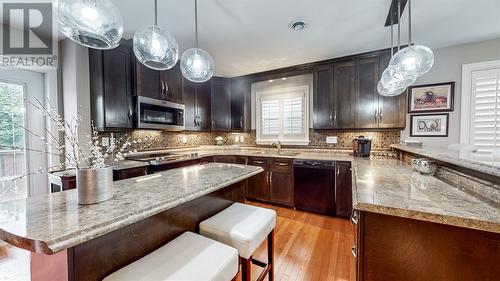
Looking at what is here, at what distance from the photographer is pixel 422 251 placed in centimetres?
93

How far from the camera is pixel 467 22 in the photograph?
2205 millimetres

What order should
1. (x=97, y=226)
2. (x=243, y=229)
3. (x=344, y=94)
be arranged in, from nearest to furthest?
1. (x=97, y=226)
2. (x=243, y=229)
3. (x=344, y=94)

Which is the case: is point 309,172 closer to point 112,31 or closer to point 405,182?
point 405,182

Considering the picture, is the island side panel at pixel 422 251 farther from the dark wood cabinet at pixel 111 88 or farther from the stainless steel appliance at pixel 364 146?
the dark wood cabinet at pixel 111 88

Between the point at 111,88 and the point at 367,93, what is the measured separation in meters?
3.61

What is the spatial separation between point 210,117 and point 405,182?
3.35 meters

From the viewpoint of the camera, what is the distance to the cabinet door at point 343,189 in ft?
9.24

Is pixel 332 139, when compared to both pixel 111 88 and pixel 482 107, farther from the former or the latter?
pixel 111 88

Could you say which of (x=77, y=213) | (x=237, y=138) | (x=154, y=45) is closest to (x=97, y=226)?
(x=77, y=213)

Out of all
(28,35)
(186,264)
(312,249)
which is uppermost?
(28,35)

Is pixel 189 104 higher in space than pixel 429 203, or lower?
higher

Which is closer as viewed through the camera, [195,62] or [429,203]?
[429,203]

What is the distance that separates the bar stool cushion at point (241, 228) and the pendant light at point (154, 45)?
1277 mm

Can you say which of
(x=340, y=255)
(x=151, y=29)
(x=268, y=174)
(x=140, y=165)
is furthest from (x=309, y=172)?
(x=151, y=29)
